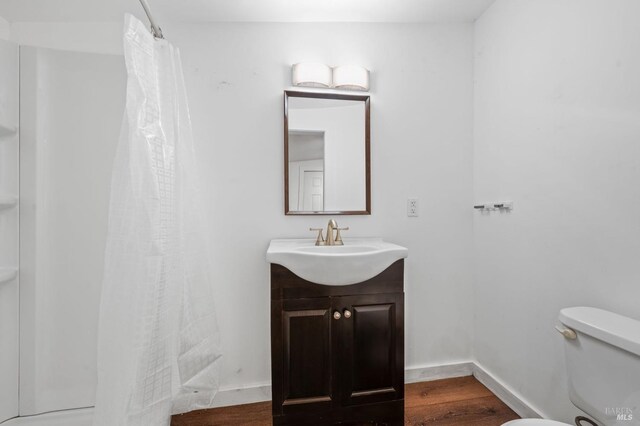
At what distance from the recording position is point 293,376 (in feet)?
4.20

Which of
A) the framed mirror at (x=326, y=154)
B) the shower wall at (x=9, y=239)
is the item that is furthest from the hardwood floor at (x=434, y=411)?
the framed mirror at (x=326, y=154)

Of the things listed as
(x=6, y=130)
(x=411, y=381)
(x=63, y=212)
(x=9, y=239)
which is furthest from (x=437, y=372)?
(x=6, y=130)

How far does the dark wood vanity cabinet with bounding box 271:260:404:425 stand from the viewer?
1.27 meters

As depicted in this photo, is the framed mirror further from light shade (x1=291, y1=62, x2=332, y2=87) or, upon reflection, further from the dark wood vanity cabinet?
the dark wood vanity cabinet

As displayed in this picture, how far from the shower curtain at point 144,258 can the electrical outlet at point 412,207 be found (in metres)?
→ 1.21

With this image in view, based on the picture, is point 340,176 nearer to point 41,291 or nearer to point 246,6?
point 246,6

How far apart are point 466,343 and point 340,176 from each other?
1.28 meters

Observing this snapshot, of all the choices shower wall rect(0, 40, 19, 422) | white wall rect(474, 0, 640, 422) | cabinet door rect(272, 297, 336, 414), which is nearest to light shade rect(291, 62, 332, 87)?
white wall rect(474, 0, 640, 422)

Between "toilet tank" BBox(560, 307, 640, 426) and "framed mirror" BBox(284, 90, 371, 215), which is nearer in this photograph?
"toilet tank" BBox(560, 307, 640, 426)

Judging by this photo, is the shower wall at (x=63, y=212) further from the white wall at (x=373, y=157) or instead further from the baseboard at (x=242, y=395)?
the baseboard at (x=242, y=395)

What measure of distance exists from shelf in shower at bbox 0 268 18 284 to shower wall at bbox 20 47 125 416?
35 millimetres

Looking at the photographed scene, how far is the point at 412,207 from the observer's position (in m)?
1.75

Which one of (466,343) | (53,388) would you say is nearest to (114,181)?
(53,388)

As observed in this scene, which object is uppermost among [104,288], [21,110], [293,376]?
[21,110]
